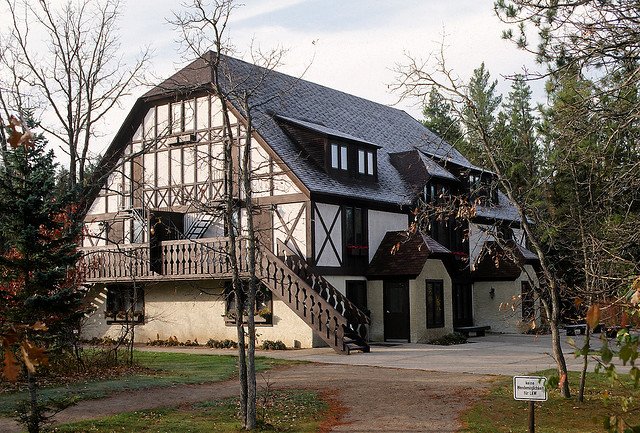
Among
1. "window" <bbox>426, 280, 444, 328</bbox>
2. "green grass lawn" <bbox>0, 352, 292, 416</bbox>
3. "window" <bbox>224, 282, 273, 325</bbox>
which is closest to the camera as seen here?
"green grass lawn" <bbox>0, 352, 292, 416</bbox>

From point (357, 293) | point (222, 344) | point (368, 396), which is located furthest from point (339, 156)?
point (368, 396)

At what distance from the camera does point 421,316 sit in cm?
2794

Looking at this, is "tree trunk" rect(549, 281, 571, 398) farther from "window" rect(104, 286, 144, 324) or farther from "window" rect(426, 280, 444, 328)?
"window" rect(104, 286, 144, 324)

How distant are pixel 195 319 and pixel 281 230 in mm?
5074

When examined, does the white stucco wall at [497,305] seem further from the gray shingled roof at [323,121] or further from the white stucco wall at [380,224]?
the white stucco wall at [380,224]

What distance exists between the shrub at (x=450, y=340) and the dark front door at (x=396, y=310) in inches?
43.7

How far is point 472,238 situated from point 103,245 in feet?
54.8

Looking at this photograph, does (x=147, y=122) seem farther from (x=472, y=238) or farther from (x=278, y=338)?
(x=472, y=238)

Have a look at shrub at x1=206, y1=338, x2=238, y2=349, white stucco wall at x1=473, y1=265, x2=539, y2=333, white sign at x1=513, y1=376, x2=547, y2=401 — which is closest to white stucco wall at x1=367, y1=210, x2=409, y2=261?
shrub at x1=206, y1=338, x2=238, y2=349

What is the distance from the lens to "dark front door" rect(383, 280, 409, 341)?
28.0 m

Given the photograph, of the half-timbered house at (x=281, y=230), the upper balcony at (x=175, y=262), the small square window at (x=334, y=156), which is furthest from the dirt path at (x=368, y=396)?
the small square window at (x=334, y=156)

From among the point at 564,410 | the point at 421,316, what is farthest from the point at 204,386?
the point at 421,316

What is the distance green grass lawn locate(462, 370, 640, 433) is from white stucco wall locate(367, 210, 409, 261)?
13.7m

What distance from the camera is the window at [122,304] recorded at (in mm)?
30562
